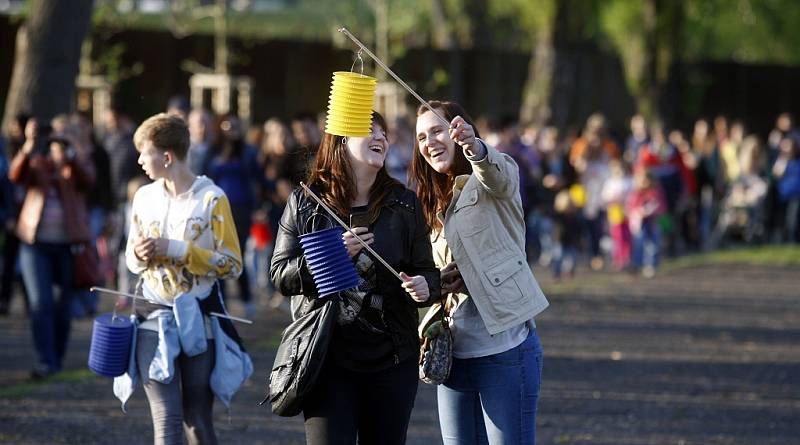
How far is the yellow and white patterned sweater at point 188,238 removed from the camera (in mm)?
6656

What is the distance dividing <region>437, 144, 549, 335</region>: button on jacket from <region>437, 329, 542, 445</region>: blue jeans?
0.49ft

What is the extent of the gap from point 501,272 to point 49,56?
9.12 meters

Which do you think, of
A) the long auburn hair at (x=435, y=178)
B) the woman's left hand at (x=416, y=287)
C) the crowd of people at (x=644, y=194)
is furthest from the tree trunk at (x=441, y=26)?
the woman's left hand at (x=416, y=287)

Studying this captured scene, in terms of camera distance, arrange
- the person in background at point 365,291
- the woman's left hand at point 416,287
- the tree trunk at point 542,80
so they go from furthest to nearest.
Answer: the tree trunk at point 542,80 < the person in background at point 365,291 < the woman's left hand at point 416,287

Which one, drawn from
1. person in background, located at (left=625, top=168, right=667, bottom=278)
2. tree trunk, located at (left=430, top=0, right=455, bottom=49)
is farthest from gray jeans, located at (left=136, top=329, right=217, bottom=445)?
tree trunk, located at (left=430, top=0, right=455, bottom=49)

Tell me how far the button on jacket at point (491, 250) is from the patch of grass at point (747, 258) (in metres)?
15.5

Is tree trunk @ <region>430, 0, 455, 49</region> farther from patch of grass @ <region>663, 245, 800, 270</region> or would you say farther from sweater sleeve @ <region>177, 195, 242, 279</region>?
sweater sleeve @ <region>177, 195, 242, 279</region>

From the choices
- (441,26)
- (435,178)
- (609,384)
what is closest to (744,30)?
(441,26)

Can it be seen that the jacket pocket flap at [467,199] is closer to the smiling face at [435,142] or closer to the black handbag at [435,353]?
the smiling face at [435,142]

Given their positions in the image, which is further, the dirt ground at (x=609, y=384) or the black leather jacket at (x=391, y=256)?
the dirt ground at (x=609, y=384)

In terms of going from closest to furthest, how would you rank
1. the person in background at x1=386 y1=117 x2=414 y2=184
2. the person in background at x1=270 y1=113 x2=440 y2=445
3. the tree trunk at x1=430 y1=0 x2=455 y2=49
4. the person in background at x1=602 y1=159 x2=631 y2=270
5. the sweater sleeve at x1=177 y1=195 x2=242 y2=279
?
the person in background at x1=270 y1=113 x2=440 y2=445 < the sweater sleeve at x1=177 y1=195 x2=242 y2=279 < the person in background at x1=386 y1=117 x2=414 y2=184 < the person in background at x1=602 y1=159 x2=631 y2=270 < the tree trunk at x1=430 y1=0 x2=455 y2=49

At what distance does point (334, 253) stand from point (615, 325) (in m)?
9.28

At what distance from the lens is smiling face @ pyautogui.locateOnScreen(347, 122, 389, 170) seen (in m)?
5.46

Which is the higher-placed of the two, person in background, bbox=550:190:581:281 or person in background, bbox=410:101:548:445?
person in background, bbox=410:101:548:445
